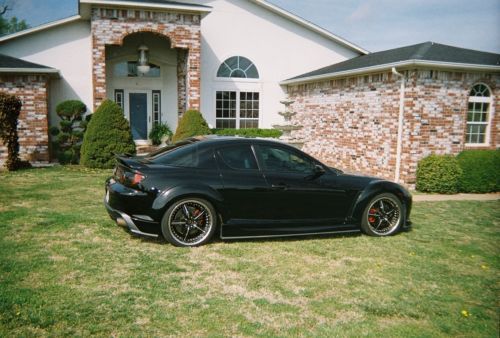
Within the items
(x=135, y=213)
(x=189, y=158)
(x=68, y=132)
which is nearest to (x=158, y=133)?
(x=68, y=132)

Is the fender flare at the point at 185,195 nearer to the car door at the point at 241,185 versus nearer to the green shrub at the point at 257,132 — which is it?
the car door at the point at 241,185

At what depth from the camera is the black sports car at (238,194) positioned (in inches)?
220

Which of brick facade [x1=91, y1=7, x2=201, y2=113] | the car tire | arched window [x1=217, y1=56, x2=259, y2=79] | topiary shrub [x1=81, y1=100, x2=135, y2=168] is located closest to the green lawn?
the car tire

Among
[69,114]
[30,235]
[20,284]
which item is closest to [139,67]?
[69,114]

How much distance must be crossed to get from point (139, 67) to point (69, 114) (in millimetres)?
3387

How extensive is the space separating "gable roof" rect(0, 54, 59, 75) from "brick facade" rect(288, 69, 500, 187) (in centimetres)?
984

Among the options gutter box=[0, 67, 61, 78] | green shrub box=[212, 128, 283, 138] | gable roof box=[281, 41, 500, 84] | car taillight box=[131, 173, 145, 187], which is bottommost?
car taillight box=[131, 173, 145, 187]

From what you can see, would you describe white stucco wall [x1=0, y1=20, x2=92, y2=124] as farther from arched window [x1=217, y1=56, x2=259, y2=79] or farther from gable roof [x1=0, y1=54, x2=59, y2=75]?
arched window [x1=217, y1=56, x2=259, y2=79]

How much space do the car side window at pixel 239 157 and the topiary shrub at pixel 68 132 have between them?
10.1m

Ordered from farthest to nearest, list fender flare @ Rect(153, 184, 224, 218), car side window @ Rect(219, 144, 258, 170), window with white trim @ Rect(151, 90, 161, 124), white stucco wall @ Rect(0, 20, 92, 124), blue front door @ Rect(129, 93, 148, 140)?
1. window with white trim @ Rect(151, 90, 161, 124)
2. blue front door @ Rect(129, 93, 148, 140)
3. white stucco wall @ Rect(0, 20, 92, 124)
4. car side window @ Rect(219, 144, 258, 170)
5. fender flare @ Rect(153, 184, 224, 218)

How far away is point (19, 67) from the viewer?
13.7 metres

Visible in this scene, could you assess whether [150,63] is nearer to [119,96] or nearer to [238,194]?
[119,96]

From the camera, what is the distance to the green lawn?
368cm

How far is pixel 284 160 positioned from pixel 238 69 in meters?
12.7
